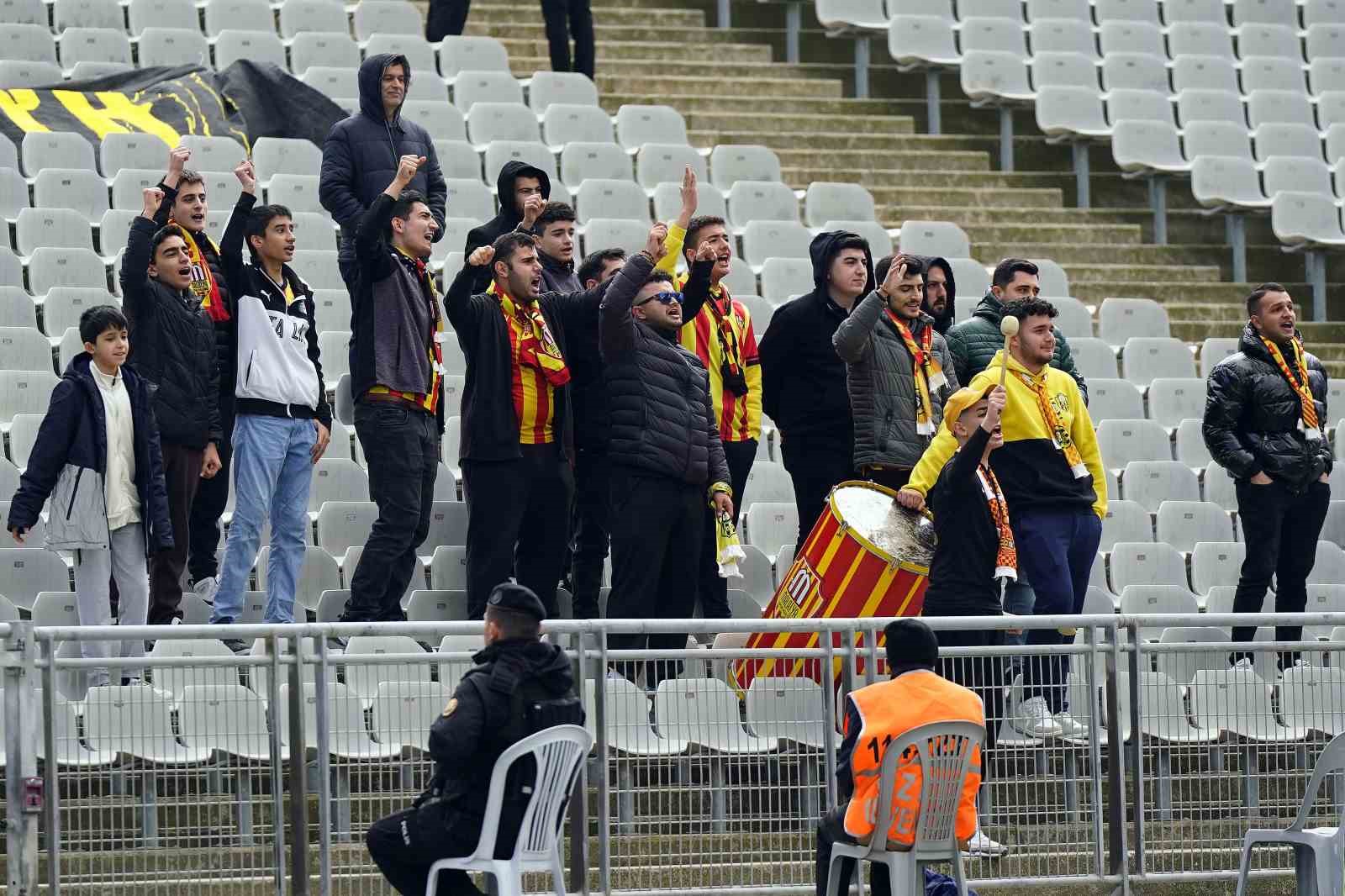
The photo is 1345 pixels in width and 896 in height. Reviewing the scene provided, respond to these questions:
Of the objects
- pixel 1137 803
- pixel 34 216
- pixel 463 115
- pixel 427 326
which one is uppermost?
pixel 463 115

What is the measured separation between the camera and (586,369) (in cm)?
925

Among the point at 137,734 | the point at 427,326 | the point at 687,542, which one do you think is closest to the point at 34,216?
the point at 427,326

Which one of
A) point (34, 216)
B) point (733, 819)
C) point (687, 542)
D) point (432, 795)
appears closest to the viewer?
point (432, 795)

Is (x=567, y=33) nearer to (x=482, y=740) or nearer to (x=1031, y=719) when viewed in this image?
(x=1031, y=719)

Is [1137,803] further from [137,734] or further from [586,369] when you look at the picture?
[137,734]

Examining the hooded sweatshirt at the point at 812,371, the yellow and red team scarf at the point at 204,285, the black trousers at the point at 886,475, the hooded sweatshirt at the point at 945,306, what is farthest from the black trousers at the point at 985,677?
the yellow and red team scarf at the point at 204,285

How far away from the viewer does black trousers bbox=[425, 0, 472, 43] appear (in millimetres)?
14742

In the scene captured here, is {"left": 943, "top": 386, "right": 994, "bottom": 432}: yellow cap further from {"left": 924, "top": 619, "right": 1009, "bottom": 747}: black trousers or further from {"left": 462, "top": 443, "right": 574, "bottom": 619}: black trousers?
{"left": 462, "top": 443, "right": 574, "bottom": 619}: black trousers

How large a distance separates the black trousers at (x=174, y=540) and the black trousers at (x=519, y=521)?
1.06 meters

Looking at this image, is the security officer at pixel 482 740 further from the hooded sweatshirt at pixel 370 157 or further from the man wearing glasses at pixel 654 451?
the hooded sweatshirt at pixel 370 157

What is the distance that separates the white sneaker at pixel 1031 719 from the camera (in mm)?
7844

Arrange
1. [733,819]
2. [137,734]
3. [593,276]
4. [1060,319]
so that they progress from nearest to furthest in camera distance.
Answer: [137,734] < [733,819] < [593,276] < [1060,319]

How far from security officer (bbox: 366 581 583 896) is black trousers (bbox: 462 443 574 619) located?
2143 millimetres

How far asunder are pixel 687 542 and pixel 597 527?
1.95 feet
